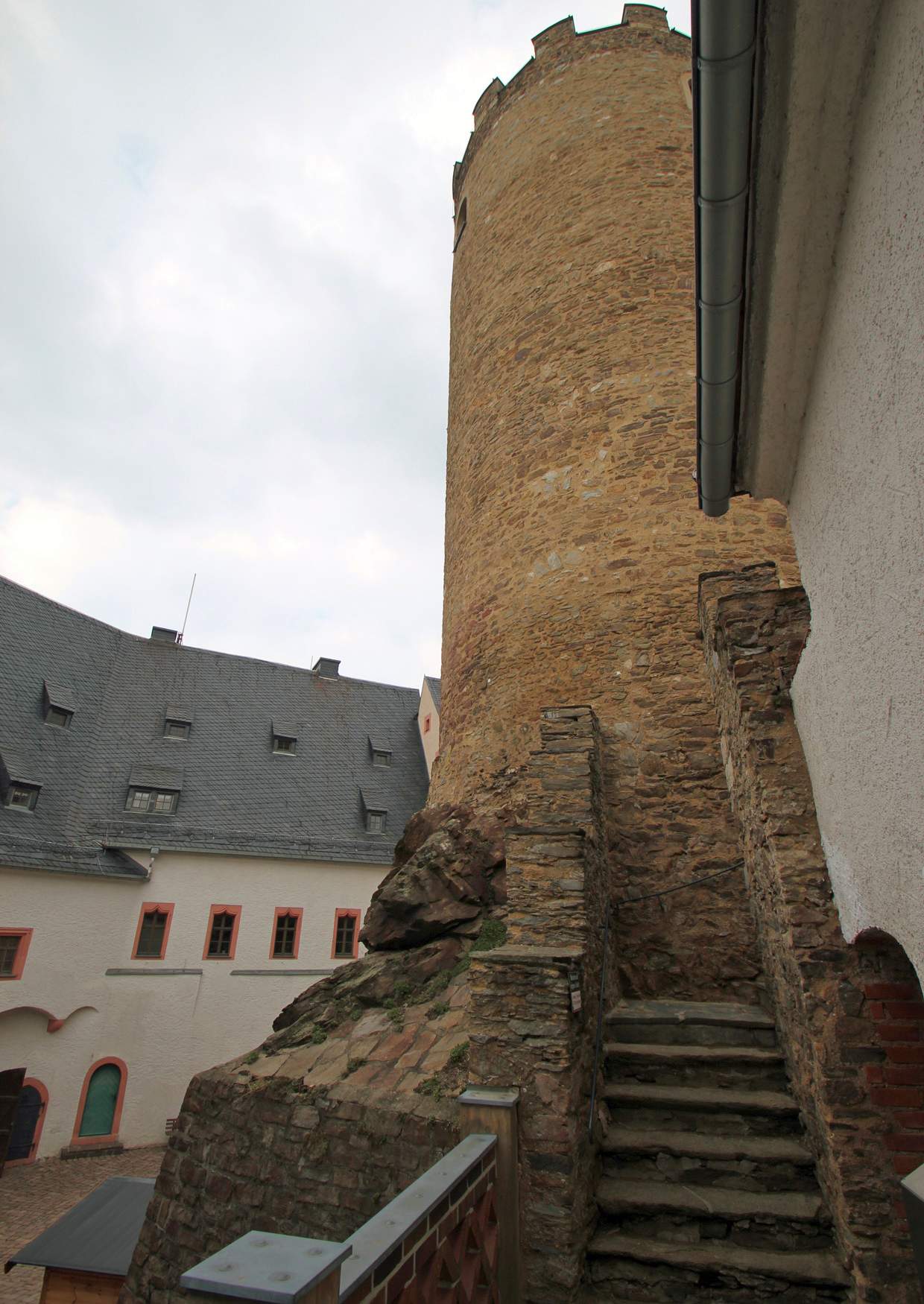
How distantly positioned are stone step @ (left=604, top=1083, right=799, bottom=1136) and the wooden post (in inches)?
39.2

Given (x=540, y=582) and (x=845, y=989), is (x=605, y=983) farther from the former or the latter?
(x=540, y=582)

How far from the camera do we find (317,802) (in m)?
19.3

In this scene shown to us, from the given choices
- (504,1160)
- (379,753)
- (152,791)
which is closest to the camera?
(504,1160)

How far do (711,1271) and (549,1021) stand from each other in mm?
1204

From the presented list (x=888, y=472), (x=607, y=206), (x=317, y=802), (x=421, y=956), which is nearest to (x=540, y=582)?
(x=421, y=956)

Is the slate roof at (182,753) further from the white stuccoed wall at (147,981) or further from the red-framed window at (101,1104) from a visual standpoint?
the red-framed window at (101,1104)

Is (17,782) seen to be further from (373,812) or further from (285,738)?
(373,812)

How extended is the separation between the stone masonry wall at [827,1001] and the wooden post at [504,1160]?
1.34 meters

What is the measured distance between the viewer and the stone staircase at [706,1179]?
325 centimetres

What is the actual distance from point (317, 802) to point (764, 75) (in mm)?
18788

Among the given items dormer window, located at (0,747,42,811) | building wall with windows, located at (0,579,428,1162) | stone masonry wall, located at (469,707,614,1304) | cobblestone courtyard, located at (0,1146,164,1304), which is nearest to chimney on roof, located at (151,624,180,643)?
building wall with windows, located at (0,579,428,1162)

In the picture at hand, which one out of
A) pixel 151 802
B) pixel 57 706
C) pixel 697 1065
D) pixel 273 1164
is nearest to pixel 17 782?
pixel 57 706

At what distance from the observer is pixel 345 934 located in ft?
58.2

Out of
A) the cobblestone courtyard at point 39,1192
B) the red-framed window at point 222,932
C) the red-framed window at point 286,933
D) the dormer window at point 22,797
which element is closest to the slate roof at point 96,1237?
the cobblestone courtyard at point 39,1192
